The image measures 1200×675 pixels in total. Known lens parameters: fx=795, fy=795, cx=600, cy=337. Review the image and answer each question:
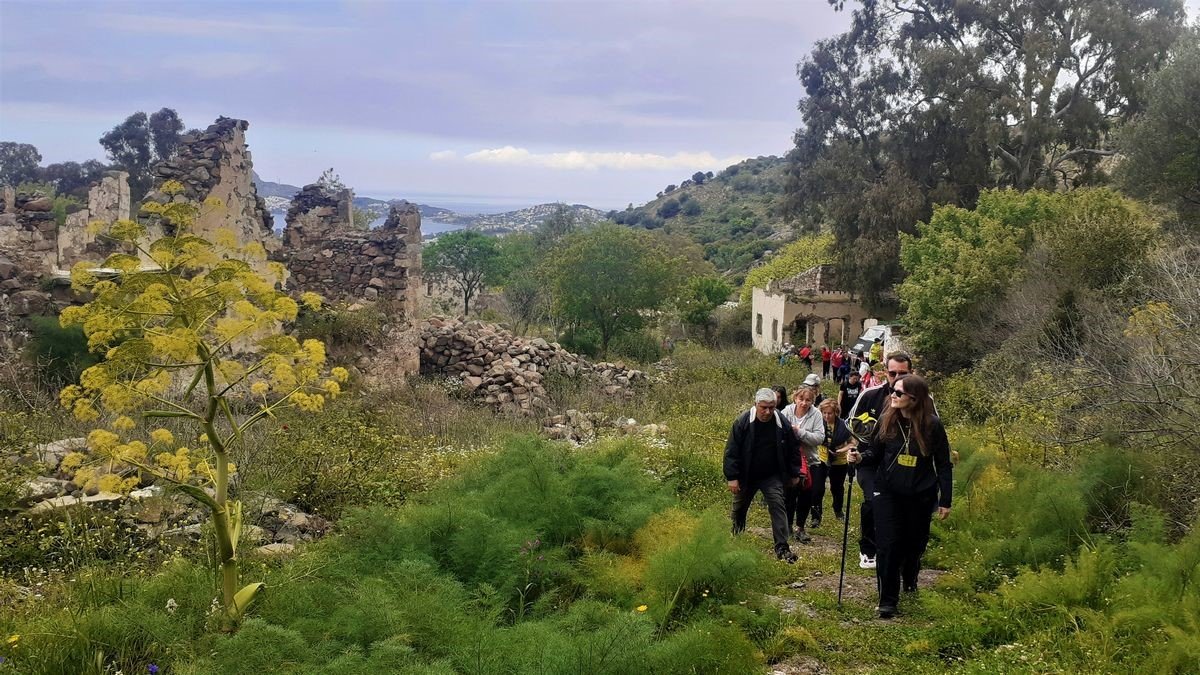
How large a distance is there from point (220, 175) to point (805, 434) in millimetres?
11569

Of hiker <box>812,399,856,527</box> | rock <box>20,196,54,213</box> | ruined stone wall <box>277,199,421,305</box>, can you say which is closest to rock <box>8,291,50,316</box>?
rock <box>20,196,54,213</box>

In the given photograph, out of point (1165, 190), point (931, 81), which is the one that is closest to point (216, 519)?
point (1165, 190)

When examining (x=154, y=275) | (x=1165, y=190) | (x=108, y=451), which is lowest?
(x=108, y=451)

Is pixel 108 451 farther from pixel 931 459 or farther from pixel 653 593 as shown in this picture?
pixel 931 459

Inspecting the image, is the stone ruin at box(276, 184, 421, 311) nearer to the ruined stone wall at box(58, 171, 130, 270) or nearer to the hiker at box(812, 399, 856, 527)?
the ruined stone wall at box(58, 171, 130, 270)

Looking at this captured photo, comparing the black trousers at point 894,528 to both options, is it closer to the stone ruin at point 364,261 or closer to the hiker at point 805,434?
the hiker at point 805,434

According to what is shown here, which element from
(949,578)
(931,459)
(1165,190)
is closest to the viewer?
(931,459)

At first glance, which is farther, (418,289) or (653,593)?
(418,289)

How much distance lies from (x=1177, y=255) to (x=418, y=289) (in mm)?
13380

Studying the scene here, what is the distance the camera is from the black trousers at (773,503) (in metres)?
6.48

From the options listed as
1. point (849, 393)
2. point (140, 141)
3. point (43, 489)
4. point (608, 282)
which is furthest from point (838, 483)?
point (140, 141)

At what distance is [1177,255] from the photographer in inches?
462

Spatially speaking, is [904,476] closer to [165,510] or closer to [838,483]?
[838,483]

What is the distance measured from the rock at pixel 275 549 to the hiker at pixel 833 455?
14.8ft
